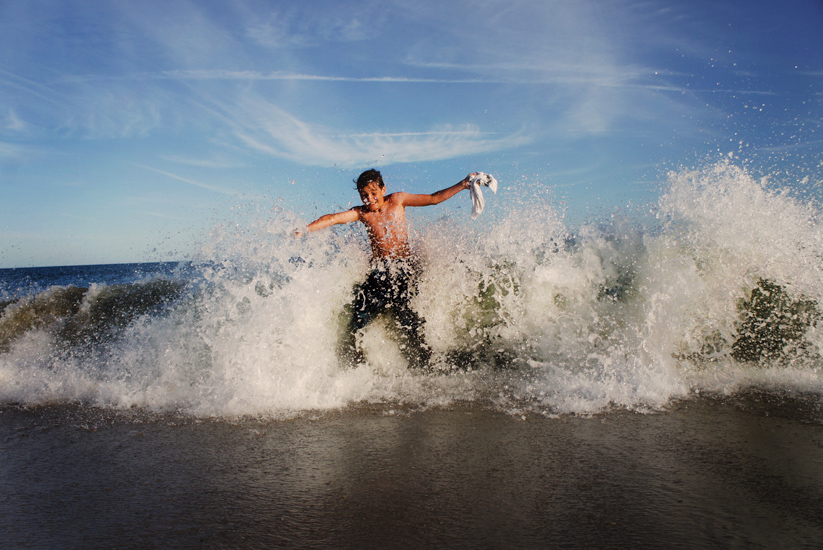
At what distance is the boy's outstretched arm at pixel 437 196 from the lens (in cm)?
451

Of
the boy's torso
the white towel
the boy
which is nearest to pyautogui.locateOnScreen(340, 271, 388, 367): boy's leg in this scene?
the boy

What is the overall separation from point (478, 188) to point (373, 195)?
3.52 feet

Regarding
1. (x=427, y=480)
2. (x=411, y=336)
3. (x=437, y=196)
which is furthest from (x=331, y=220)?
(x=427, y=480)

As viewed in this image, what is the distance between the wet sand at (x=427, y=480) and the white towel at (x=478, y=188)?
185 cm

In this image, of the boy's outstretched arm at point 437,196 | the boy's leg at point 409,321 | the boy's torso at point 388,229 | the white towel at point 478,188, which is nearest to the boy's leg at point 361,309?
the boy's leg at point 409,321

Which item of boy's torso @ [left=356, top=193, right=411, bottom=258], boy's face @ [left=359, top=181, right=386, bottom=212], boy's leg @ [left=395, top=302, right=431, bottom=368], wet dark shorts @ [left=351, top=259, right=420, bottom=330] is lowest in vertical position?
boy's leg @ [left=395, top=302, right=431, bottom=368]

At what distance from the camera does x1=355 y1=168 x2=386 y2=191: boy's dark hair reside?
4754mm

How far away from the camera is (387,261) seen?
479cm

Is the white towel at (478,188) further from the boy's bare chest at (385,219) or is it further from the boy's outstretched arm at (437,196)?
the boy's bare chest at (385,219)

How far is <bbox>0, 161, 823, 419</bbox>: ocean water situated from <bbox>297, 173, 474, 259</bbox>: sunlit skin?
0.20m

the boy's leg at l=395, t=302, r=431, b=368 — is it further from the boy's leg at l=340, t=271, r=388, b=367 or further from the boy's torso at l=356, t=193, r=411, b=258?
the boy's torso at l=356, t=193, r=411, b=258

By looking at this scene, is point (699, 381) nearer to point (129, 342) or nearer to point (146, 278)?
point (129, 342)

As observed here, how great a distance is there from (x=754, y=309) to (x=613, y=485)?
315 centimetres

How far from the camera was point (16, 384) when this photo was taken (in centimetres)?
427
